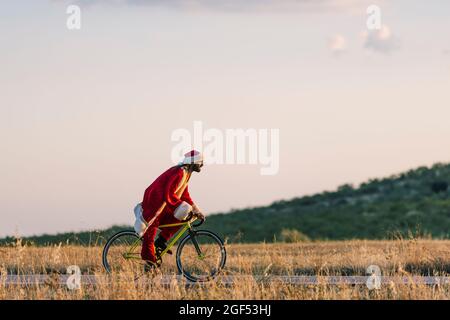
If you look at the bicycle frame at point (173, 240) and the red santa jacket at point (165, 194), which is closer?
the red santa jacket at point (165, 194)

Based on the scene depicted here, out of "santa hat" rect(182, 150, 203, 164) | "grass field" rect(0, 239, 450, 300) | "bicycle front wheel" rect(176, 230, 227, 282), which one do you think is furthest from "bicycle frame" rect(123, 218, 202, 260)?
"santa hat" rect(182, 150, 203, 164)

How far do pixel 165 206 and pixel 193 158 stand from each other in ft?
3.12

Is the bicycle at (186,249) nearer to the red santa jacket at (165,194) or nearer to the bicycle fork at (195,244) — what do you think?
the bicycle fork at (195,244)

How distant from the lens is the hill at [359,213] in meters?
50.0

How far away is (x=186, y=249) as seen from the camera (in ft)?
55.3

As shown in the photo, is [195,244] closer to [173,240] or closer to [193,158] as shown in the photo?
[173,240]

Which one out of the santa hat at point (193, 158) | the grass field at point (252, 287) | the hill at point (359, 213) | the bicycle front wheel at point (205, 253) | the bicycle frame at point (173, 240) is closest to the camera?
the grass field at point (252, 287)

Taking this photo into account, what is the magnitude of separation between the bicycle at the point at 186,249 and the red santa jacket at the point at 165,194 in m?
0.34

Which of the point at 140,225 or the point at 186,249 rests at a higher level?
the point at 140,225

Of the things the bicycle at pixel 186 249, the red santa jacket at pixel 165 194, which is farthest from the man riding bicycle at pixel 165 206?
the bicycle at pixel 186 249

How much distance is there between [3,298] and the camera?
45.8ft

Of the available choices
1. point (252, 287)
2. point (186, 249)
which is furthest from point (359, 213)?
point (252, 287)
